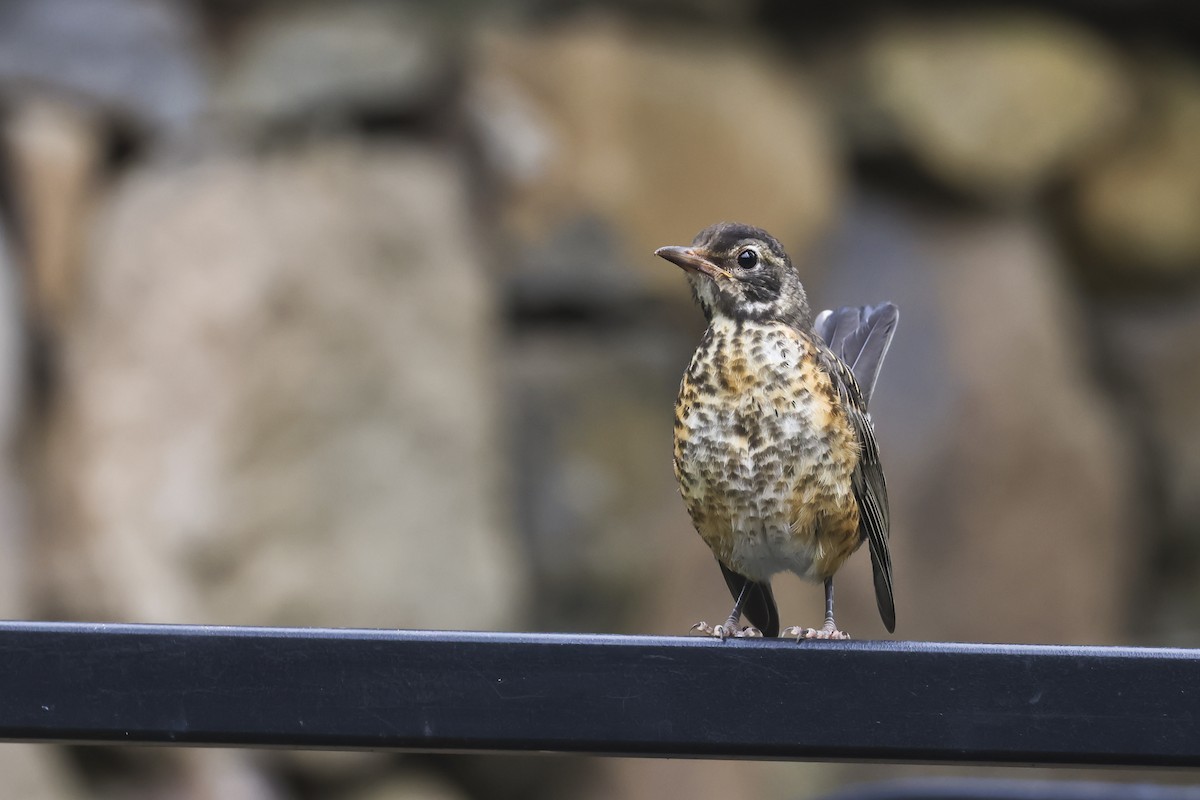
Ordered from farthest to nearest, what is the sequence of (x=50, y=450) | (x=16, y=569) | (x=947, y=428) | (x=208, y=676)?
1. (x=947, y=428)
2. (x=50, y=450)
3. (x=16, y=569)
4. (x=208, y=676)

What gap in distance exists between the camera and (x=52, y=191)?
10.9 ft

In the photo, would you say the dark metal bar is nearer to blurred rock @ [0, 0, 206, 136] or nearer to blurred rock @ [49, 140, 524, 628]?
blurred rock @ [49, 140, 524, 628]

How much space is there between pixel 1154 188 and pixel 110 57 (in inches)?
109

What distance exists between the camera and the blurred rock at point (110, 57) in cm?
330

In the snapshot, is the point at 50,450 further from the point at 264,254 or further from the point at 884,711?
the point at 884,711

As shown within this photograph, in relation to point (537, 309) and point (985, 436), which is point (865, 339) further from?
point (985, 436)

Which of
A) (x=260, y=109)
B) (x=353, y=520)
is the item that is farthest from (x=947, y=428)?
(x=260, y=109)

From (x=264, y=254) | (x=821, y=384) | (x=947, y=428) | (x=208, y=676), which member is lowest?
(x=947, y=428)

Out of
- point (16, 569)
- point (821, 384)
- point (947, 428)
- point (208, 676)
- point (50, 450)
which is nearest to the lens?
point (208, 676)

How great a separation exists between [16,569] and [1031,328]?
2607 millimetres

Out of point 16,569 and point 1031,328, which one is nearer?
point 16,569

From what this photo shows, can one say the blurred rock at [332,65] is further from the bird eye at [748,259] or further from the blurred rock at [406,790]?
the bird eye at [748,259]

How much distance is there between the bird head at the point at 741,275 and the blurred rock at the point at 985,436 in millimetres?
2016

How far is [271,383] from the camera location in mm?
3354
